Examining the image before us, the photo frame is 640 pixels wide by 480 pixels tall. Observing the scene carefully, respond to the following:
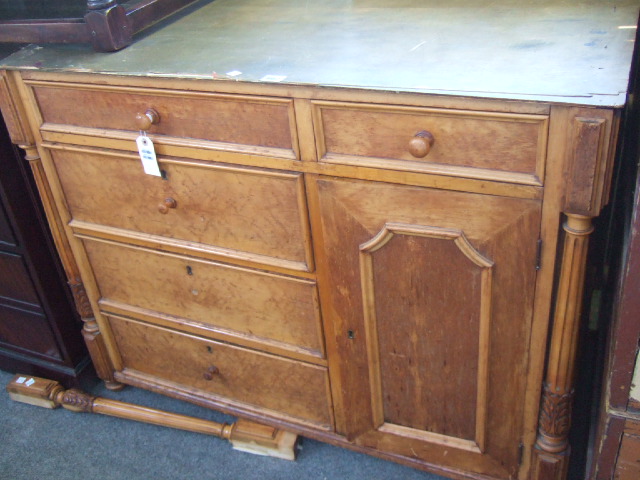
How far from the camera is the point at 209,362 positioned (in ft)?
4.88

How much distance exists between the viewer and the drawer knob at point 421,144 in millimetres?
961

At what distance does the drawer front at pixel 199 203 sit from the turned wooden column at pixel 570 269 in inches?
16.5

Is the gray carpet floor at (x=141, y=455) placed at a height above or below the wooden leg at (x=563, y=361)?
below

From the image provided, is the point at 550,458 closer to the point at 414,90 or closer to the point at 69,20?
the point at 414,90

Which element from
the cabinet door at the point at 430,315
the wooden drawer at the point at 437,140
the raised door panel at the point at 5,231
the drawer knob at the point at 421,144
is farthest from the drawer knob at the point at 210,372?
the drawer knob at the point at 421,144

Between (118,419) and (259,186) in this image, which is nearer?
(259,186)

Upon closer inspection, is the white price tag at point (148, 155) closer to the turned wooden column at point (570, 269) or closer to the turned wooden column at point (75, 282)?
the turned wooden column at point (75, 282)

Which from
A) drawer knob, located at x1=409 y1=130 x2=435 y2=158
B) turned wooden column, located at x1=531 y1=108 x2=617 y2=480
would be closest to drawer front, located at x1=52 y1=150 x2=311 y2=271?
drawer knob, located at x1=409 y1=130 x2=435 y2=158

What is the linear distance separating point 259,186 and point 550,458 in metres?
0.69

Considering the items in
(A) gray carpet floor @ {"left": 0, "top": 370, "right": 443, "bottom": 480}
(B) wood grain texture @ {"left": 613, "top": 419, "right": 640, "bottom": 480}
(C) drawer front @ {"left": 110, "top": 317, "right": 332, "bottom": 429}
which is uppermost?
(B) wood grain texture @ {"left": 613, "top": 419, "right": 640, "bottom": 480}

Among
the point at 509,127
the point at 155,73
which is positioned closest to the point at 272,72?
the point at 155,73

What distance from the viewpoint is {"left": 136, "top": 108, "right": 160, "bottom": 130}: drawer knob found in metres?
1.15

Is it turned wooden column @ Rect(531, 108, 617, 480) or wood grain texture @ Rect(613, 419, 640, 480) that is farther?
wood grain texture @ Rect(613, 419, 640, 480)

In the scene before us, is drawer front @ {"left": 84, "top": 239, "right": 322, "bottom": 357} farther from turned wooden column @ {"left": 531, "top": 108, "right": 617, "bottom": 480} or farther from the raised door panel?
turned wooden column @ {"left": 531, "top": 108, "right": 617, "bottom": 480}
